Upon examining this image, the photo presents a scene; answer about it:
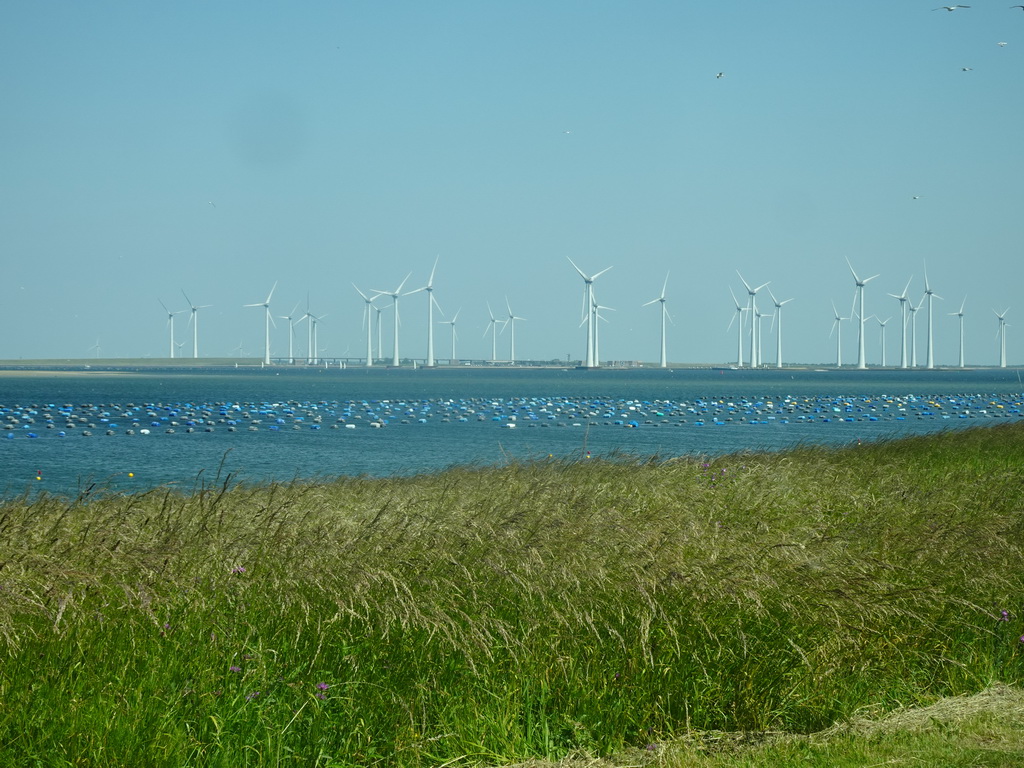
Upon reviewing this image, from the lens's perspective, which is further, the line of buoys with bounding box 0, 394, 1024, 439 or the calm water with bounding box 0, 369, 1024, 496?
the line of buoys with bounding box 0, 394, 1024, 439

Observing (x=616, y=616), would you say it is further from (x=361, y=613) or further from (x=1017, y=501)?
(x=1017, y=501)

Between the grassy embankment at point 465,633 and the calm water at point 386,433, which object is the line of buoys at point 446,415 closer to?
the calm water at point 386,433

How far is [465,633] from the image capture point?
25.0ft

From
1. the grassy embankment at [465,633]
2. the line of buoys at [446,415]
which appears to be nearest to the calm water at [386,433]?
the line of buoys at [446,415]

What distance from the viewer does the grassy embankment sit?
251 inches

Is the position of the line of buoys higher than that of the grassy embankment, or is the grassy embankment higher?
the grassy embankment

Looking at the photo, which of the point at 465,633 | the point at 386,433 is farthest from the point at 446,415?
the point at 465,633

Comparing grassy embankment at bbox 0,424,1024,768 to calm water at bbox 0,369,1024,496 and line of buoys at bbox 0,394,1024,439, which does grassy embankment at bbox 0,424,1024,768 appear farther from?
line of buoys at bbox 0,394,1024,439

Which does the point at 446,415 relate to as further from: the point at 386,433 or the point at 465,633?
the point at 465,633

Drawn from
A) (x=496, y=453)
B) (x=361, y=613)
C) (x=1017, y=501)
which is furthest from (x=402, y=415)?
(x=361, y=613)

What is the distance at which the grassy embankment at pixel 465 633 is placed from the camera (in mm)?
6383

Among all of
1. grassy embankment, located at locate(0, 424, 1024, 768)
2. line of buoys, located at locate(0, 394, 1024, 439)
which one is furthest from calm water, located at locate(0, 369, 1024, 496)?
grassy embankment, located at locate(0, 424, 1024, 768)

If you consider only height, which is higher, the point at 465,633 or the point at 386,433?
the point at 465,633

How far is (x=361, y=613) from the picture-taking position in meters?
7.85
